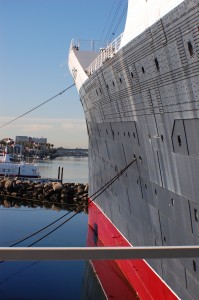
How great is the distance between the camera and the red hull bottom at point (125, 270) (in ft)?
29.1

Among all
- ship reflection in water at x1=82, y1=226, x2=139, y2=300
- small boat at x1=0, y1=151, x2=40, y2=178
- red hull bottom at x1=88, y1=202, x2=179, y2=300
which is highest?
small boat at x1=0, y1=151, x2=40, y2=178

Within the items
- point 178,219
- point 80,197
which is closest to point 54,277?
point 178,219

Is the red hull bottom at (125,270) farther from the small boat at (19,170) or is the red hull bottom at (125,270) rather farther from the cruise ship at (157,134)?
the small boat at (19,170)

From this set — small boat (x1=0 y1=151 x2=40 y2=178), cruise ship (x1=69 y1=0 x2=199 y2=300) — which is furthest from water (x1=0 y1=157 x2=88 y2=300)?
small boat (x1=0 y1=151 x2=40 y2=178)

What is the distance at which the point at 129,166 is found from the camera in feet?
36.8

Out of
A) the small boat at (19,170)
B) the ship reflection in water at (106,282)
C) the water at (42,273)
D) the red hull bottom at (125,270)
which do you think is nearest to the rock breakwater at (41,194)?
the small boat at (19,170)

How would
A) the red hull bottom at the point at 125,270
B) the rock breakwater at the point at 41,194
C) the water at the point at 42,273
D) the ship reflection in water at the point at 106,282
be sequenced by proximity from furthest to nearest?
the rock breakwater at the point at 41,194 < the water at the point at 42,273 < the ship reflection in water at the point at 106,282 < the red hull bottom at the point at 125,270

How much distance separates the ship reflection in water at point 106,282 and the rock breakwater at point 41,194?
68.2 ft

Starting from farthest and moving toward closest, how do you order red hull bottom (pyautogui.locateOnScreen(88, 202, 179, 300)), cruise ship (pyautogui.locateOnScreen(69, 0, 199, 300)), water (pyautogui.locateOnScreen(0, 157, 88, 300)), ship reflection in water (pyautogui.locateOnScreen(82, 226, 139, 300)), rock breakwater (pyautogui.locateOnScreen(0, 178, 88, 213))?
rock breakwater (pyautogui.locateOnScreen(0, 178, 88, 213))
water (pyautogui.locateOnScreen(0, 157, 88, 300))
ship reflection in water (pyautogui.locateOnScreen(82, 226, 139, 300))
red hull bottom (pyautogui.locateOnScreen(88, 202, 179, 300))
cruise ship (pyautogui.locateOnScreen(69, 0, 199, 300))

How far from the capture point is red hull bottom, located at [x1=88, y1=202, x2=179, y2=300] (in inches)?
349

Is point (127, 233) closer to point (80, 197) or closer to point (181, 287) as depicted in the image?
point (181, 287)

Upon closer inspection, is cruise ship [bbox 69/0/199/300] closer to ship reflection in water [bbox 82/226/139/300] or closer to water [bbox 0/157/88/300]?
ship reflection in water [bbox 82/226/139/300]

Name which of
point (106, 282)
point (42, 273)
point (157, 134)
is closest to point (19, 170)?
point (42, 273)

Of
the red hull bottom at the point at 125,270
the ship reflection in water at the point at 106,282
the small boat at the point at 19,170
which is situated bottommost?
the ship reflection in water at the point at 106,282
